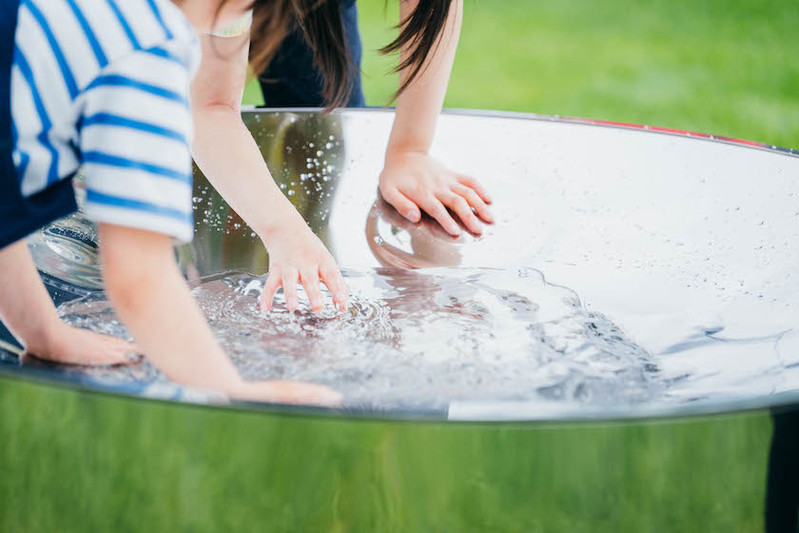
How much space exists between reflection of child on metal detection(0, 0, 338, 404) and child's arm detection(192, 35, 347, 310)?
200mm

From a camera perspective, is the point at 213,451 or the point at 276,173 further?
the point at 276,173

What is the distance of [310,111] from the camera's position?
1.06 m

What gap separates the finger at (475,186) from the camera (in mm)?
954

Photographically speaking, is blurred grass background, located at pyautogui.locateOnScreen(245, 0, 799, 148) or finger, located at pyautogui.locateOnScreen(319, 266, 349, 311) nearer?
finger, located at pyautogui.locateOnScreen(319, 266, 349, 311)

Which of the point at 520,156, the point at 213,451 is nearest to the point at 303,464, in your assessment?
the point at 213,451

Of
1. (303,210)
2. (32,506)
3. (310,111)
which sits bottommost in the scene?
(32,506)

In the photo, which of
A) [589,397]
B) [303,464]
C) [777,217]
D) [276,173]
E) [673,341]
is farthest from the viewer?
[276,173]

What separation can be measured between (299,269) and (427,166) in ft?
0.81

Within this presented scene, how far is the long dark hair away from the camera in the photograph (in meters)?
0.64

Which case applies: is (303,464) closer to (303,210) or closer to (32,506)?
(32,506)

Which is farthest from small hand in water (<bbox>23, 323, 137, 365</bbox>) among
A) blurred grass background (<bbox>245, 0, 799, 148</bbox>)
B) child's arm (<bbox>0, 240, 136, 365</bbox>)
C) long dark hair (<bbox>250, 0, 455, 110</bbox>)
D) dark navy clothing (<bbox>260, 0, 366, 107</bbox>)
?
blurred grass background (<bbox>245, 0, 799, 148</bbox>)

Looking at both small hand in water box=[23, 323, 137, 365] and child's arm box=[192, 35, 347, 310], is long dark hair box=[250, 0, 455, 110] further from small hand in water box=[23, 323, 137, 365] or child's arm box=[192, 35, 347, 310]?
small hand in water box=[23, 323, 137, 365]

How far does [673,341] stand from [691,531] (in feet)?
0.88

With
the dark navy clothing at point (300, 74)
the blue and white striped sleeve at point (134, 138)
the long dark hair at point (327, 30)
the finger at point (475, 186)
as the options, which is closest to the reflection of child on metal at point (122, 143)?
the blue and white striped sleeve at point (134, 138)
